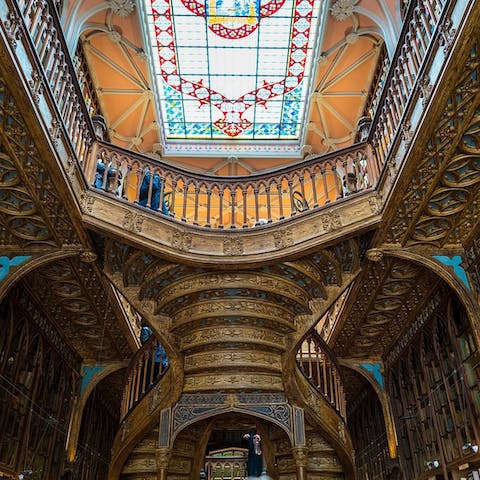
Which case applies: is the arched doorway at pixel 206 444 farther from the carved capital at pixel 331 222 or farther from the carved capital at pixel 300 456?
the carved capital at pixel 331 222

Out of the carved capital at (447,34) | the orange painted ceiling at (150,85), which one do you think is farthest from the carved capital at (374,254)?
the orange painted ceiling at (150,85)

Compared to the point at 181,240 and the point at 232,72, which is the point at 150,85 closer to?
the point at 232,72

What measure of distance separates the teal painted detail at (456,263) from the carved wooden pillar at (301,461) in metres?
3.31

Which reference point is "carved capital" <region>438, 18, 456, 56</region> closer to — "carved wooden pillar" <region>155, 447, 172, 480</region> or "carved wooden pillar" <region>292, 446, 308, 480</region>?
"carved wooden pillar" <region>292, 446, 308, 480</region>

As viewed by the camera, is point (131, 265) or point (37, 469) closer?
point (131, 265)

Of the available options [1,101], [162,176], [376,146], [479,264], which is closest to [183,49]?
[162,176]

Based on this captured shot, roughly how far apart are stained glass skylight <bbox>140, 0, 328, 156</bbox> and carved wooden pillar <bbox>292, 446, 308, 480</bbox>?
6.88m

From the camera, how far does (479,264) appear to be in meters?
5.74

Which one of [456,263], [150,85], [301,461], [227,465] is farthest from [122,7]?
[227,465]

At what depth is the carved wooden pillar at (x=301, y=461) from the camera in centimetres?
666

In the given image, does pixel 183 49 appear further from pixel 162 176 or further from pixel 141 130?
pixel 162 176

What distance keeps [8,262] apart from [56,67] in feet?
8.01

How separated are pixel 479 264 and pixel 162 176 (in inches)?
164

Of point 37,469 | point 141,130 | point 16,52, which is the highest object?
point 141,130
